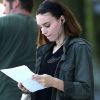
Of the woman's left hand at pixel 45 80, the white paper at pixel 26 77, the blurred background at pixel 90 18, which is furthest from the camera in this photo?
the blurred background at pixel 90 18

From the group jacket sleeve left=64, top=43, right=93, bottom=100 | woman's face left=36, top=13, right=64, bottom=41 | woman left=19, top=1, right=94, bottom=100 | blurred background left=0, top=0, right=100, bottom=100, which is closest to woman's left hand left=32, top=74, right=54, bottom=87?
woman left=19, top=1, right=94, bottom=100

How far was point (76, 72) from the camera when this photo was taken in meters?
3.58

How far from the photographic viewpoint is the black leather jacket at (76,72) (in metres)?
3.53

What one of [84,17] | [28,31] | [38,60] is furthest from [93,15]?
[38,60]

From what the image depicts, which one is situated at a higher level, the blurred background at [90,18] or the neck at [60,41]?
the neck at [60,41]

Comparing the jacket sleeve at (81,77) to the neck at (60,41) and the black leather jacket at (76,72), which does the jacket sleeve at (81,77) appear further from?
the neck at (60,41)

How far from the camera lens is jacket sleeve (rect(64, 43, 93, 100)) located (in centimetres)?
352

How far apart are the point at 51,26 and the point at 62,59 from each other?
→ 0.25m

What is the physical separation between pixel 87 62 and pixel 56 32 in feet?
1.02

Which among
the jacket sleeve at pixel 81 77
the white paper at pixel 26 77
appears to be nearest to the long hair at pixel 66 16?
the jacket sleeve at pixel 81 77

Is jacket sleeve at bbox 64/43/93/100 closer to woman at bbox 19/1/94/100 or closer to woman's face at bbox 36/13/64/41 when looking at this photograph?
woman at bbox 19/1/94/100

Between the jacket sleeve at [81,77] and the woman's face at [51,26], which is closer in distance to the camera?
the jacket sleeve at [81,77]

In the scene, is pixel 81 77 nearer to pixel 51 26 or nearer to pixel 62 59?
pixel 62 59

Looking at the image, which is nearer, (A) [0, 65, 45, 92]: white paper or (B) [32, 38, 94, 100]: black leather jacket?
(B) [32, 38, 94, 100]: black leather jacket
